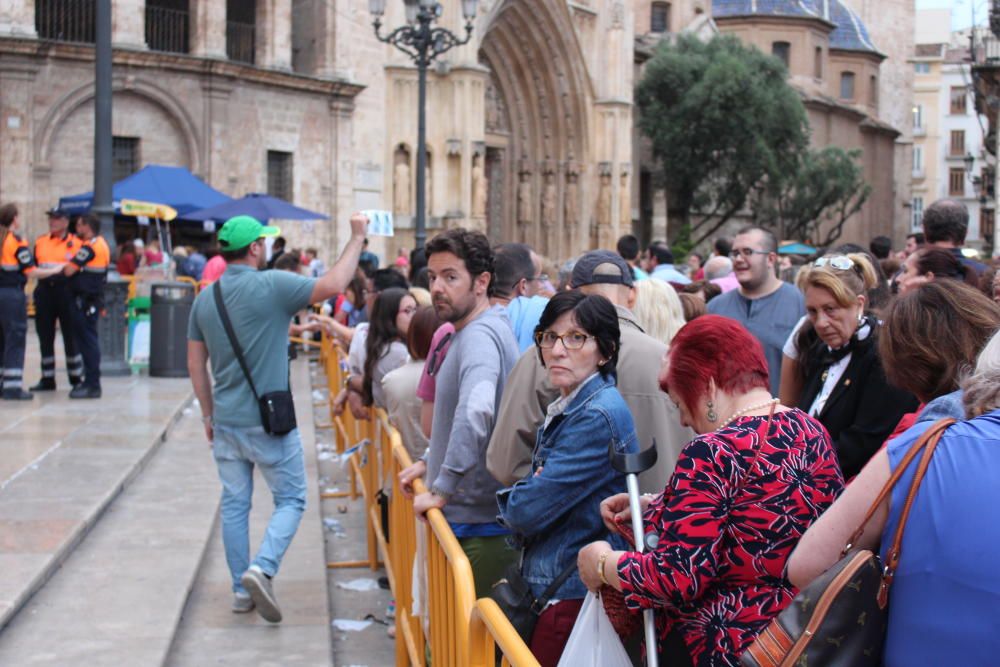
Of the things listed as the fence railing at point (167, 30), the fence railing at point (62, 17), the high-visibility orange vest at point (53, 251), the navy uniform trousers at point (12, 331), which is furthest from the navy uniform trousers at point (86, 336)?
the fence railing at point (167, 30)

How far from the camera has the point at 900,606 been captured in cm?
247

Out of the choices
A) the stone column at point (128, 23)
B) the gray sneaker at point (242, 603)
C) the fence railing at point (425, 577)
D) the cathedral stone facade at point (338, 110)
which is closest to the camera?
the fence railing at point (425, 577)

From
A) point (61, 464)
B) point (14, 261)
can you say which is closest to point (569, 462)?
point (61, 464)

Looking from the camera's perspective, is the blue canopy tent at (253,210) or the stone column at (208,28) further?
the stone column at (208,28)

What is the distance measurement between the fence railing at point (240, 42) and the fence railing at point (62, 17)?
364 centimetres

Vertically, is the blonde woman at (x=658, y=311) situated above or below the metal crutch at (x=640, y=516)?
above

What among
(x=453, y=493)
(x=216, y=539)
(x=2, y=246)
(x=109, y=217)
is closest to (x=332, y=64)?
(x=109, y=217)

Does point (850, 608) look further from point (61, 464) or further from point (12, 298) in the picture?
point (12, 298)

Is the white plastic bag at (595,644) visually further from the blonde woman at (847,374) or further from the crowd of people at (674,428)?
the blonde woman at (847,374)

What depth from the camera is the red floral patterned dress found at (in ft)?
9.77

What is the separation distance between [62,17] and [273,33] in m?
4.70

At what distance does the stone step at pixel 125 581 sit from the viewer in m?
5.73

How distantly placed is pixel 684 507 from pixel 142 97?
2487 centimetres

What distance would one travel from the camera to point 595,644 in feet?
10.4
